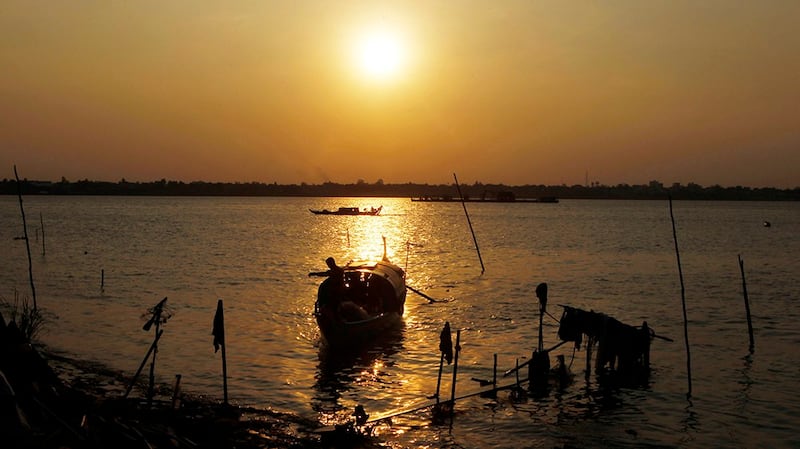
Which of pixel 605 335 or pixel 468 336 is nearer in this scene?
pixel 605 335

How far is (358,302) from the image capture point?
28094mm

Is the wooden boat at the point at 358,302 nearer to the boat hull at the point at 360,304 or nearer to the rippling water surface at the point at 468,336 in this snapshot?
the boat hull at the point at 360,304

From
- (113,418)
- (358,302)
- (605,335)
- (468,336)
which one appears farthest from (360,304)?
(113,418)

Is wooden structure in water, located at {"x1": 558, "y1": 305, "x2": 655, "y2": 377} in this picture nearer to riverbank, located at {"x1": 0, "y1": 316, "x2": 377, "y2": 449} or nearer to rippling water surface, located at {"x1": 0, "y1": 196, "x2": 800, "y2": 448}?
rippling water surface, located at {"x1": 0, "y1": 196, "x2": 800, "y2": 448}

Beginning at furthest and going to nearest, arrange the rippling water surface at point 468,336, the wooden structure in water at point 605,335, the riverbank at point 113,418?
the wooden structure in water at point 605,335
the rippling water surface at point 468,336
the riverbank at point 113,418

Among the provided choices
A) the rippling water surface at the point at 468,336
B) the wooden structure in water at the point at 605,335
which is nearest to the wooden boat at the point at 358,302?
the rippling water surface at the point at 468,336

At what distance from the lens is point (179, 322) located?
97.7 feet

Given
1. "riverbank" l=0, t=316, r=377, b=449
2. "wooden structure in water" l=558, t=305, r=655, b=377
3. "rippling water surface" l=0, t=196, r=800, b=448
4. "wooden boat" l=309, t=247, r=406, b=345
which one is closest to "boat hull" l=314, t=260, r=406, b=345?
"wooden boat" l=309, t=247, r=406, b=345

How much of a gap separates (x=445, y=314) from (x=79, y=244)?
170ft

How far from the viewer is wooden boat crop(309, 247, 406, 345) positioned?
24.0 metres

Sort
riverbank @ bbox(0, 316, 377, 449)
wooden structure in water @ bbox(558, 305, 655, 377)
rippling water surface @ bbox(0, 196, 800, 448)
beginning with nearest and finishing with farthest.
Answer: riverbank @ bbox(0, 316, 377, 449) < rippling water surface @ bbox(0, 196, 800, 448) < wooden structure in water @ bbox(558, 305, 655, 377)

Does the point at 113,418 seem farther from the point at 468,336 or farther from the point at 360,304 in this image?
the point at 468,336

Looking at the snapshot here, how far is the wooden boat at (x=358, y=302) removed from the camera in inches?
945

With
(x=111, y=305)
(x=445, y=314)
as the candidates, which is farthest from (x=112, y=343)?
(x=445, y=314)
